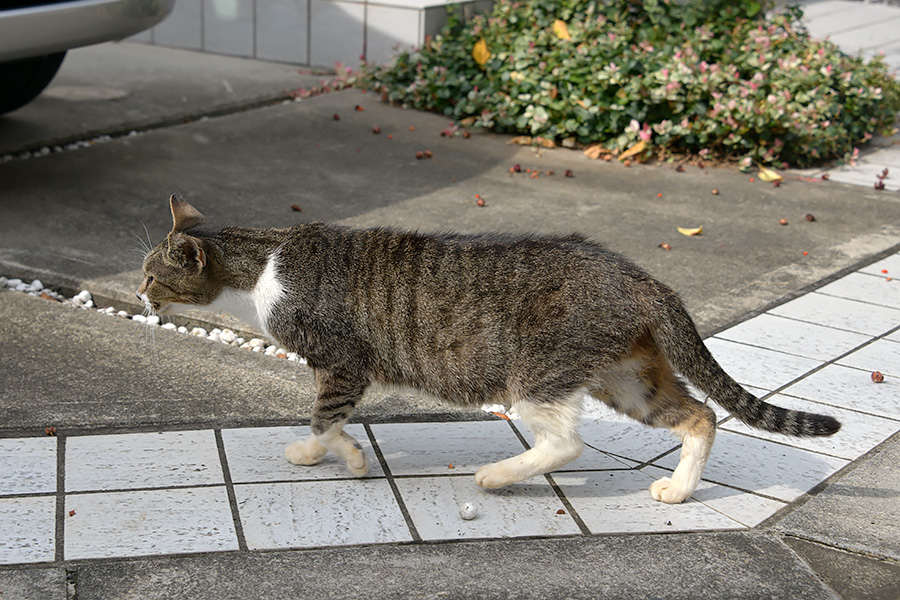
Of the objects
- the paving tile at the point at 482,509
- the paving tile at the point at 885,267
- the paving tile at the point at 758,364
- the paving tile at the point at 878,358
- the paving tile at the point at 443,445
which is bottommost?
the paving tile at the point at 443,445

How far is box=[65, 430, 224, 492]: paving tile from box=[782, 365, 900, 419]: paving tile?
247 cm

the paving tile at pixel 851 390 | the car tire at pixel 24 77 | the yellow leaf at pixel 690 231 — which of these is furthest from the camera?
the car tire at pixel 24 77

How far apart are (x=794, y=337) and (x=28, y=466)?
11.5ft

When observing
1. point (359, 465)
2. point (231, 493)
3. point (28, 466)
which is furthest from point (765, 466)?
point (28, 466)

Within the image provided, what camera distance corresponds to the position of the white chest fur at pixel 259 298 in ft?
11.1

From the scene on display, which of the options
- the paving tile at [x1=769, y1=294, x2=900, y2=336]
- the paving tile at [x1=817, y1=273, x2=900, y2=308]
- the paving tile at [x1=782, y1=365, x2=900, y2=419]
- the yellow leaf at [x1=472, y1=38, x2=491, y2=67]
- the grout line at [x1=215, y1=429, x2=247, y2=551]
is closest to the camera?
the grout line at [x1=215, y1=429, x2=247, y2=551]

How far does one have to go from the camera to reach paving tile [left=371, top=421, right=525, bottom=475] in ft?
11.8

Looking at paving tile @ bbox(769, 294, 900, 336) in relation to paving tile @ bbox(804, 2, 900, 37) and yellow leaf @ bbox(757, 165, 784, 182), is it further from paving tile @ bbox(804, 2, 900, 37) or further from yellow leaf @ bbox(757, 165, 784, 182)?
paving tile @ bbox(804, 2, 900, 37)

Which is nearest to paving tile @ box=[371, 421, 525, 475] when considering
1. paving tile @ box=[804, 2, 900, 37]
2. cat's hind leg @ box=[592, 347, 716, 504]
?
cat's hind leg @ box=[592, 347, 716, 504]

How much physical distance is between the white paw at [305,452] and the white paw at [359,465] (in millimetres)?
136

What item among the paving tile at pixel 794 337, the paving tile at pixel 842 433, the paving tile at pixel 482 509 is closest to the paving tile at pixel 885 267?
the paving tile at pixel 794 337

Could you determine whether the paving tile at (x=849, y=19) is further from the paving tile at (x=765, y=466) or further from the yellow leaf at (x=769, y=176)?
the paving tile at (x=765, y=466)

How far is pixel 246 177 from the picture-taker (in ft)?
22.0

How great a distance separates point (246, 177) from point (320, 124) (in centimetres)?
149
